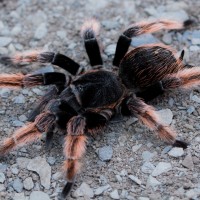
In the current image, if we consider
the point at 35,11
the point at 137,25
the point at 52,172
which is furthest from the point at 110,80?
the point at 35,11

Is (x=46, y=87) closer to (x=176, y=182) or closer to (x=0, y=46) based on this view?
(x=0, y=46)

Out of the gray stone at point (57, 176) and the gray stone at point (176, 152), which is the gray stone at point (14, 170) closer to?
the gray stone at point (57, 176)

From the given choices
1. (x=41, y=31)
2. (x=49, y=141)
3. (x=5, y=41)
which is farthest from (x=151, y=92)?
(x=5, y=41)

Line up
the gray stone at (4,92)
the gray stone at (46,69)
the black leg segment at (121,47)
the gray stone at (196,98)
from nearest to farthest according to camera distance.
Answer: the gray stone at (196,98) → the black leg segment at (121,47) → the gray stone at (4,92) → the gray stone at (46,69)

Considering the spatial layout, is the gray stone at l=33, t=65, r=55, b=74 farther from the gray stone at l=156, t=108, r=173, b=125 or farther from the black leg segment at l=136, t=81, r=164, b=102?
the gray stone at l=156, t=108, r=173, b=125

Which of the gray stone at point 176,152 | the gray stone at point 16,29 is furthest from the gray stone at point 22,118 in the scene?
the gray stone at point 176,152

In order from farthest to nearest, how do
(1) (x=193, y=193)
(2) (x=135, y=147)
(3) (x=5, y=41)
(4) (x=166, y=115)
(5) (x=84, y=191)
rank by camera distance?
(3) (x=5, y=41) < (4) (x=166, y=115) < (2) (x=135, y=147) < (5) (x=84, y=191) < (1) (x=193, y=193)

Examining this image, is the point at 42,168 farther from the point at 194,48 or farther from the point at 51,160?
the point at 194,48
